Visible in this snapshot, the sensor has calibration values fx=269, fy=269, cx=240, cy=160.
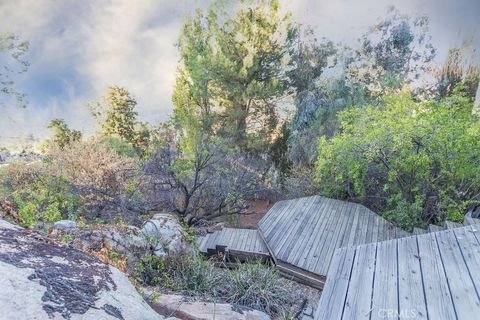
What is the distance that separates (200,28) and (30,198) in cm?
776

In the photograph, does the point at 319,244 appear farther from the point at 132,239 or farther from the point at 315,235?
the point at 132,239

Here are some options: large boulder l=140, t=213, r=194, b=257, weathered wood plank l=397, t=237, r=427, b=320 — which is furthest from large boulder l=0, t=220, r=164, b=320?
large boulder l=140, t=213, r=194, b=257

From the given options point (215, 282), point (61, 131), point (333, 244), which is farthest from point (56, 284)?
point (61, 131)

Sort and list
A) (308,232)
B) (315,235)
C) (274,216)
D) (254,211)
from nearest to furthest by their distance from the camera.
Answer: (315,235) → (308,232) → (274,216) → (254,211)

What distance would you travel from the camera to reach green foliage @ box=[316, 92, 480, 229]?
426 cm

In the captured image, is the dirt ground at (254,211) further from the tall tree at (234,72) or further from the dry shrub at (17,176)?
the dry shrub at (17,176)

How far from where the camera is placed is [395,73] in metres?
9.39

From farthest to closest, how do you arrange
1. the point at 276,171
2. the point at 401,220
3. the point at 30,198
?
the point at 276,171, the point at 30,198, the point at 401,220

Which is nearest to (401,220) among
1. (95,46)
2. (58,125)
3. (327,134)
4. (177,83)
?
(327,134)

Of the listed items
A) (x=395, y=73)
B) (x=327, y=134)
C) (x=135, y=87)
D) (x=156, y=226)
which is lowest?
(x=156, y=226)

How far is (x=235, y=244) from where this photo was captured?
5121 millimetres

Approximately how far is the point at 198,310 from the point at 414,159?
406 cm

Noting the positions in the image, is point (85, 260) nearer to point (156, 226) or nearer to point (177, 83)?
point (156, 226)

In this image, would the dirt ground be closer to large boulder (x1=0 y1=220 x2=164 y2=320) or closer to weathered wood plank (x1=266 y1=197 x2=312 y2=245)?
weathered wood plank (x1=266 y1=197 x2=312 y2=245)
